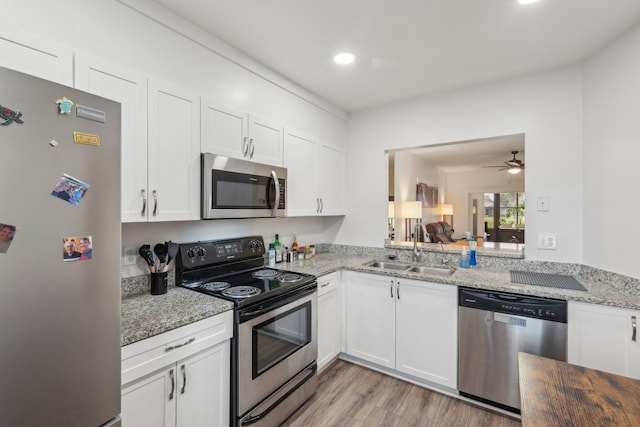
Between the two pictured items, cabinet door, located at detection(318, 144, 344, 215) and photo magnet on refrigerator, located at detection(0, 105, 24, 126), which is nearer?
photo magnet on refrigerator, located at detection(0, 105, 24, 126)

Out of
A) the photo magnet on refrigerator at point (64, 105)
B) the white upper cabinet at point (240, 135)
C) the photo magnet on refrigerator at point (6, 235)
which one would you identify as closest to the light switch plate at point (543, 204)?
the white upper cabinet at point (240, 135)

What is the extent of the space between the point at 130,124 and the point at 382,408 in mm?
2442

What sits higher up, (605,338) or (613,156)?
(613,156)

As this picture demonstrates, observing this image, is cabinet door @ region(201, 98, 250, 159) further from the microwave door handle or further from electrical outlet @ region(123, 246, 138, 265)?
electrical outlet @ region(123, 246, 138, 265)

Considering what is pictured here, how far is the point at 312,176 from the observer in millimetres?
2898

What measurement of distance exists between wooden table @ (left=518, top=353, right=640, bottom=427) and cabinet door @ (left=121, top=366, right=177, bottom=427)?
4.57 feet

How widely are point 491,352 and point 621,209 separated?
1262 mm

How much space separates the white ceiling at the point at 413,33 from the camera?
1672 millimetres

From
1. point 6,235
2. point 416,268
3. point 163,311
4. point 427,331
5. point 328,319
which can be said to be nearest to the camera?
point 6,235

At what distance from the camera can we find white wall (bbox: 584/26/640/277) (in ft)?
6.01

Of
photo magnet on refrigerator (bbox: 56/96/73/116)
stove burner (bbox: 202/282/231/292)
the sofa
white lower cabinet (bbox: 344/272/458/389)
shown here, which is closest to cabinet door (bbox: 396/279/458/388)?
white lower cabinet (bbox: 344/272/458/389)

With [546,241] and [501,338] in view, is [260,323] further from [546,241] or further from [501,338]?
[546,241]

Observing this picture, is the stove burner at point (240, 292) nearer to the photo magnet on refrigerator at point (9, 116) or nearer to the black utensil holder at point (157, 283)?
the black utensil holder at point (157, 283)

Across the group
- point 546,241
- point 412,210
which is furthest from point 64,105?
point 412,210
